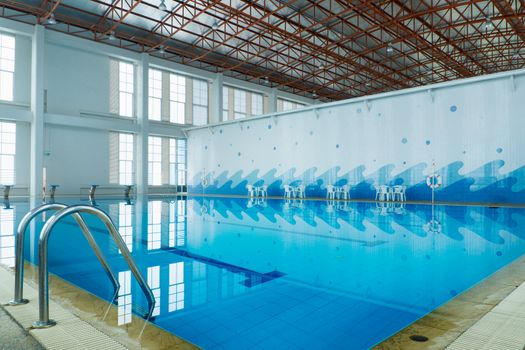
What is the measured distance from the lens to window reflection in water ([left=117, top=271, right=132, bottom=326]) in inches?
88.0

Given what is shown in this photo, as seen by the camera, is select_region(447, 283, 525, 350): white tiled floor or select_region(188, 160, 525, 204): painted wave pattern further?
select_region(188, 160, 525, 204): painted wave pattern

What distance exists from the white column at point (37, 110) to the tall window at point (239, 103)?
464 inches

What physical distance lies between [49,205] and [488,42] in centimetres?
2226

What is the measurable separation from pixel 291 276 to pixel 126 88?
20015 millimetres

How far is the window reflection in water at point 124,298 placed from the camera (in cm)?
223

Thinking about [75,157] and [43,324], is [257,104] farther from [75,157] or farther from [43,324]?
[43,324]

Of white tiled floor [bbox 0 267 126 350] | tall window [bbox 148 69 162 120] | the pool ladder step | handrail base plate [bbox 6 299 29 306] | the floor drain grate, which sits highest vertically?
tall window [bbox 148 69 162 120]

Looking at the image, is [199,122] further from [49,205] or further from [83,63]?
[49,205]

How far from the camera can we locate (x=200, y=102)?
2391 cm

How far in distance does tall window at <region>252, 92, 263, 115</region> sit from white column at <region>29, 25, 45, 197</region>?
1334 centimetres

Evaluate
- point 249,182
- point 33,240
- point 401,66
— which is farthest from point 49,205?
point 401,66

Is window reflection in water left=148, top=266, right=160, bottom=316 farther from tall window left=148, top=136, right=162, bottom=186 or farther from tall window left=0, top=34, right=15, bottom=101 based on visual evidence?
tall window left=148, top=136, right=162, bottom=186

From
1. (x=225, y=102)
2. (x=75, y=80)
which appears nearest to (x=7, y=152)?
(x=75, y=80)

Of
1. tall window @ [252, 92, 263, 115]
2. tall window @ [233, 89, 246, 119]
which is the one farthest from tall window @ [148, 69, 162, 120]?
tall window @ [252, 92, 263, 115]
